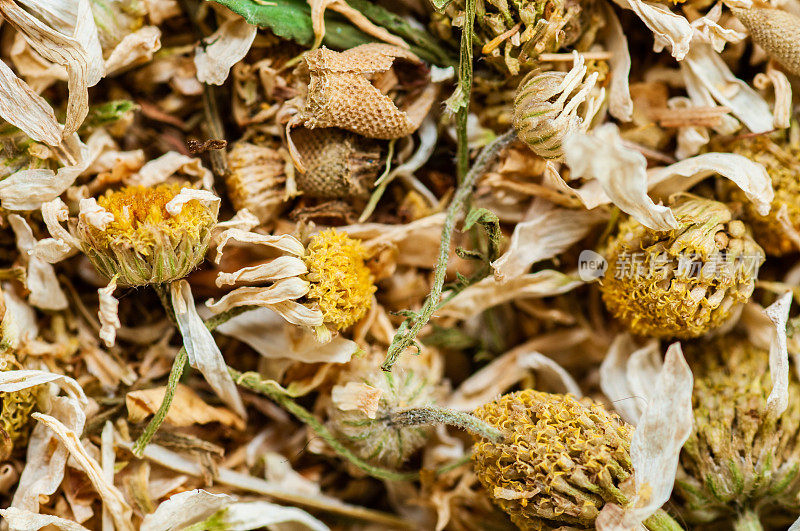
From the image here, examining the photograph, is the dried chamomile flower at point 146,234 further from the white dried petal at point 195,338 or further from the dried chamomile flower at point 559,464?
the dried chamomile flower at point 559,464

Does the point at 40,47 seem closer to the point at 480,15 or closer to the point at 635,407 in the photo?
the point at 480,15

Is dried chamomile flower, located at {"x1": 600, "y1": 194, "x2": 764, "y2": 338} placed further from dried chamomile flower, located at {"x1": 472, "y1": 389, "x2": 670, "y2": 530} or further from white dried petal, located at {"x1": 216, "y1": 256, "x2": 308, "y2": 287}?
white dried petal, located at {"x1": 216, "y1": 256, "x2": 308, "y2": 287}

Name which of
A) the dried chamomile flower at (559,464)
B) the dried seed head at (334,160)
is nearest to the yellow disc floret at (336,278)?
the dried seed head at (334,160)

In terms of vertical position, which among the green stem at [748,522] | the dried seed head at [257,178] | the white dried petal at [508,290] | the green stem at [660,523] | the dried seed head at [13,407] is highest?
the dried seed head at [257,178]

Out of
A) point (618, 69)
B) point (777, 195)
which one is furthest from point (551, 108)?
point (777, 195)

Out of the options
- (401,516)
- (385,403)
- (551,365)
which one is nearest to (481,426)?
(385,403)

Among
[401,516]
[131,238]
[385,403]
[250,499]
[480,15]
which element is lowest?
[401,516]
